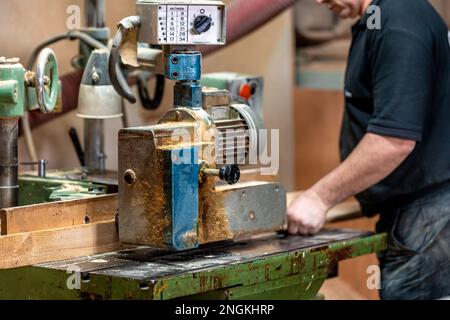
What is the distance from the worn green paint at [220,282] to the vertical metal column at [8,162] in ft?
0.61

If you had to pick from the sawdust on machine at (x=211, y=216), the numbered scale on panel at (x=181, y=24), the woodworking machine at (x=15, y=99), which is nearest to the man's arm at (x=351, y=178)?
the sawdust on machine at (x=211, y=216)

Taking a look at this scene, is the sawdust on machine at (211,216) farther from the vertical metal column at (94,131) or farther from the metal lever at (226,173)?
the vertical metal column at (94,131)

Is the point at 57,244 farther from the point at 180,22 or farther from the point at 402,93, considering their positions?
the point at 402,93

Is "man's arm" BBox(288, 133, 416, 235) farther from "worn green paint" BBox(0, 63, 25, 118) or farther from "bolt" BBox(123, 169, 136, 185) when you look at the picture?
"worn green paint" BBox(0, 63, 25, 118)

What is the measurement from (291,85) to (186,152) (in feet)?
6.57

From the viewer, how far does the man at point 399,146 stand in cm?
282

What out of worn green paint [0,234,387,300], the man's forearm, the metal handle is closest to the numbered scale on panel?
the metal handle

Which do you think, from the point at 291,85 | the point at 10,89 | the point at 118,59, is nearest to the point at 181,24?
the point at 118,59

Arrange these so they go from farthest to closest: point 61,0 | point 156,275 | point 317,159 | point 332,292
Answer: point 317,159 < point 332,292 < point 61,0 < point 156,275

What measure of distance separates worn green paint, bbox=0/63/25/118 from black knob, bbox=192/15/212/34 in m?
0.43

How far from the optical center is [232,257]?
8.41 ft

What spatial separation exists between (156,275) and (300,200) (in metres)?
0.74
